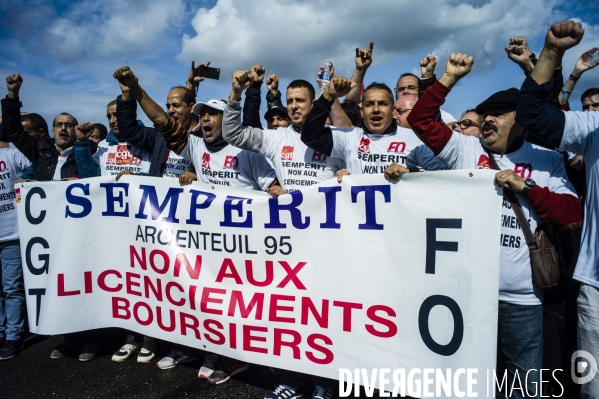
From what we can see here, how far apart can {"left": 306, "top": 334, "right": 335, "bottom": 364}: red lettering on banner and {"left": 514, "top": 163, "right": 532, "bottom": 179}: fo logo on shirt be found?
1.49 meters

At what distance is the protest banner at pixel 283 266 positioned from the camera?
2.26 meters

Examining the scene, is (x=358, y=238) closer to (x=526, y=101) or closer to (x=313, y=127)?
(x=313, y=127)

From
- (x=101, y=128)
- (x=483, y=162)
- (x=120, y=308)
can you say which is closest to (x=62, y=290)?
(x=120, y=308)

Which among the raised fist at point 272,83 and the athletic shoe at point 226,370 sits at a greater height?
the raised fist at point 272,83

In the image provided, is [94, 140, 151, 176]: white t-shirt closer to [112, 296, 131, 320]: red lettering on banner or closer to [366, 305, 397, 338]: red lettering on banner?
[112, 296, 131, 320]: red lettering on banner

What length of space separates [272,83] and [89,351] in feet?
11.0

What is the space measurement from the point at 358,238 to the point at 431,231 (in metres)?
0.44

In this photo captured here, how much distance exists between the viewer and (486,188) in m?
2.20

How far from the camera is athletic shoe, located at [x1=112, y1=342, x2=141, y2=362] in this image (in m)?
3.64

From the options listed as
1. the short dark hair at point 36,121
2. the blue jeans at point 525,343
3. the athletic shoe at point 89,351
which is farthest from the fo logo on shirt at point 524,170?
the short dark hair at point 36,121

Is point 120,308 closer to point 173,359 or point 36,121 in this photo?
point 173,359

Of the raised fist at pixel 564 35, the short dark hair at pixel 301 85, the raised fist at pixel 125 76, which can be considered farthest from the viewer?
the short dark hair at pixel 301 85

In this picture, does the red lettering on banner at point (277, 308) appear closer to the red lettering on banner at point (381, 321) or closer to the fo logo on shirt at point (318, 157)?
the red lettering on banner at point (381, 321)

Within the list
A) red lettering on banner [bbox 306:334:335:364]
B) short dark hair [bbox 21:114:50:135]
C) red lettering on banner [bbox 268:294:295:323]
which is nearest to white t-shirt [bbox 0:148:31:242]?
short dark hair [bbox 21:114:50:135]
